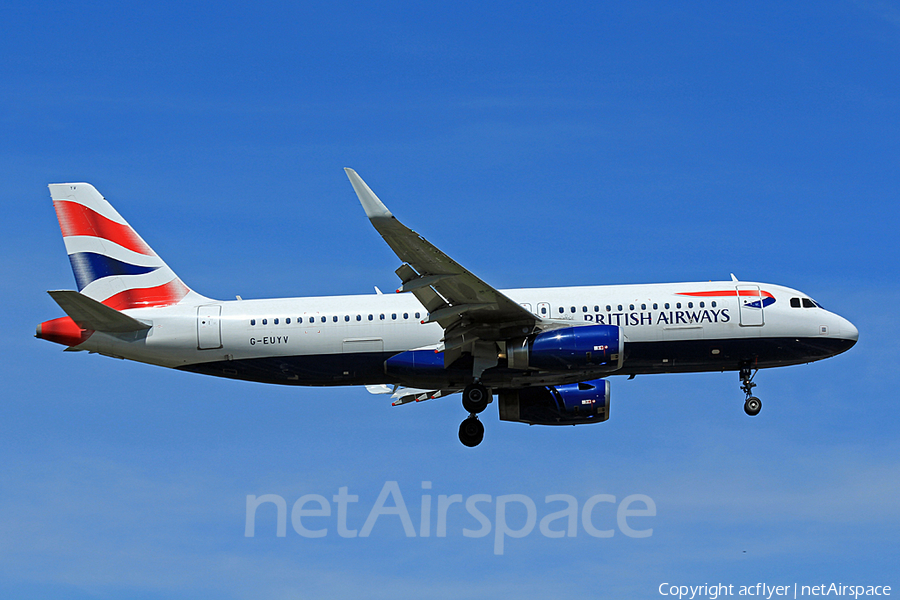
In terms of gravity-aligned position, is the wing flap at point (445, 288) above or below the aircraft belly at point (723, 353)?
above

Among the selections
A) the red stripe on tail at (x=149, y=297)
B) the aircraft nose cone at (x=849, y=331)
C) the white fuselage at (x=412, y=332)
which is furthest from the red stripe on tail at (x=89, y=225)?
the aircraft nose cone at (x=849, y=331)

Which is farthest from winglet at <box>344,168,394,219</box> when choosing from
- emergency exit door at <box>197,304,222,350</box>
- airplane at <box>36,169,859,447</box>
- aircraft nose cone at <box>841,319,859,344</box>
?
aircraft nose cone at <box>841,319,859,344</box>

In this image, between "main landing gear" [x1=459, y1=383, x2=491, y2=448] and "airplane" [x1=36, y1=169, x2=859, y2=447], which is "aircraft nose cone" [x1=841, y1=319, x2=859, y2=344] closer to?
"airplane" [x1=36, y1=169, x2=859, y2=447]

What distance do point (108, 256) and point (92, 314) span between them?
4595 mm

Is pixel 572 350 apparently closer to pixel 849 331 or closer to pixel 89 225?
pixel 849 331

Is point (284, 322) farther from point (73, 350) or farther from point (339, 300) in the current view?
point (73, 350)

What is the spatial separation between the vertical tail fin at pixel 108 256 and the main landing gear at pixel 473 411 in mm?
11499

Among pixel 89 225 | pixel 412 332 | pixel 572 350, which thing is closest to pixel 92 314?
pixel 89 225

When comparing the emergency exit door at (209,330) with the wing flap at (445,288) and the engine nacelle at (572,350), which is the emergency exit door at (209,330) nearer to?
the wing flap at (445,288)

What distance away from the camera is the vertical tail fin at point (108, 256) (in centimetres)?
4275

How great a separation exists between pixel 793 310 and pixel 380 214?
56.7ft

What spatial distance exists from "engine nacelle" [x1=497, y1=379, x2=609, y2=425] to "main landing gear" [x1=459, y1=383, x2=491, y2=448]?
7.32ft

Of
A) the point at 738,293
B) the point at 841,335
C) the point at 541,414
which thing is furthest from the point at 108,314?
the point at 841,335

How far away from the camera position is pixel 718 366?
1615 inches
